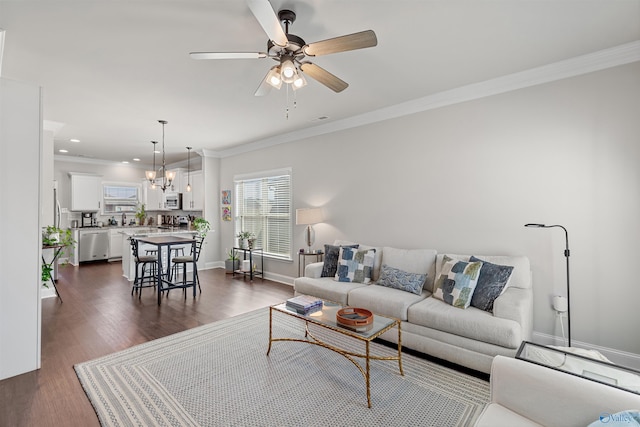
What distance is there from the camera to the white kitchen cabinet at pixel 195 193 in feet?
23.5

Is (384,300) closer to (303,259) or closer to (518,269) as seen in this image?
(518,269)

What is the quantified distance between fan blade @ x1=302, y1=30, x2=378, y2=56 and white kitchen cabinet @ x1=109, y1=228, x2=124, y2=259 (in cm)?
820

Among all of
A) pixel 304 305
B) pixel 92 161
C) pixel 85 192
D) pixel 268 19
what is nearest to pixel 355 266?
pixel 304 305

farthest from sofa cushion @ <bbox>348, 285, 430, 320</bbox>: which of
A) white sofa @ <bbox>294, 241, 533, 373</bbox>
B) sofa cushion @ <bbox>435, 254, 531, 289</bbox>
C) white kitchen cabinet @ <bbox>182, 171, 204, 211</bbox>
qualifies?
white kitchen cabinet @ <bbox>182, 171, 204, 211</bbox>

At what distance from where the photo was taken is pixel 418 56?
2754 millimetres

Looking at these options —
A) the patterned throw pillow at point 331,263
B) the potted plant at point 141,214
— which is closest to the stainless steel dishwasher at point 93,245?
the potted plant at point 141,214

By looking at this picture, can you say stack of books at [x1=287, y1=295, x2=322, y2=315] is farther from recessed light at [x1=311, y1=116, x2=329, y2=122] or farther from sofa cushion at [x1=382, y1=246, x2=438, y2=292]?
recessed light at [x1=311, y1=116, x2=329, y2=122]

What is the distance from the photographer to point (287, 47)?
6.83ft

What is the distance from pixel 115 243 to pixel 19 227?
249 inches

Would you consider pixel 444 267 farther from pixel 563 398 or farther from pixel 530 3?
pixel 530 3

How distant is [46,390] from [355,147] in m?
4.23

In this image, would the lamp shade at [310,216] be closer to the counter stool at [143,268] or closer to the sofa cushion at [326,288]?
the sofa cushion at [326,288]

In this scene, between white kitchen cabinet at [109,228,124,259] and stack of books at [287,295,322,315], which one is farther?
white kitchen cabinet at [109,228,124,259]

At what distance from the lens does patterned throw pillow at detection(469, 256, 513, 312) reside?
8.88 ft
